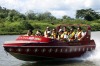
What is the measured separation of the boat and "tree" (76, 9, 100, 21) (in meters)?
97.1

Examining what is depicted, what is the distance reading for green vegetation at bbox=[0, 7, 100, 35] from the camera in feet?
265

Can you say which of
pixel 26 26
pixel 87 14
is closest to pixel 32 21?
pixel 26 26

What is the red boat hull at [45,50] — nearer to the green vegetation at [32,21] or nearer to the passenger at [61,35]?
the passenger at [61,35]

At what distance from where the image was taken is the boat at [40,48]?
19.2 meters

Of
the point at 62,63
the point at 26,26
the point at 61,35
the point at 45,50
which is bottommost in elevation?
the point at 26,26

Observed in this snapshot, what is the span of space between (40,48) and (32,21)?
75.0 m

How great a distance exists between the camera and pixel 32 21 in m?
94.2

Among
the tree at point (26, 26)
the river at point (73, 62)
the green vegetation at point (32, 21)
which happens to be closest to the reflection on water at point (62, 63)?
the river at point (73, 62)

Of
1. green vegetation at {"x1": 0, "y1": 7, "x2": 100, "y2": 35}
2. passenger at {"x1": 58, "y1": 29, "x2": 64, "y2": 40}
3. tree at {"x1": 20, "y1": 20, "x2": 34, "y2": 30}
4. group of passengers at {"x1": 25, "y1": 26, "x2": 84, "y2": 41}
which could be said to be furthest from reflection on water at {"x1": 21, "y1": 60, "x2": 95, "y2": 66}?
tree at {"x1": 20, "y1": 20, "x2": 34, "y2": 30}

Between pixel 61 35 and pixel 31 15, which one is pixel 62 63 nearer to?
pixel 61 35

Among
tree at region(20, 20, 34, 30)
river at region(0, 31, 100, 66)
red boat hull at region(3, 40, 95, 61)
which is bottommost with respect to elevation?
tree at region(20, 20, 34, 30)

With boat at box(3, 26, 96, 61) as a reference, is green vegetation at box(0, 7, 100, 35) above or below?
below

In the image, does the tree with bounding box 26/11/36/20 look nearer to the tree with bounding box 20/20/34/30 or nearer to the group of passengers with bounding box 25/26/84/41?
the tree with bounding box 20/20/34/30

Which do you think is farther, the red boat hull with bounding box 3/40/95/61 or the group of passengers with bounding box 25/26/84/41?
the group of passengers with bounding box 25/26/84/41
